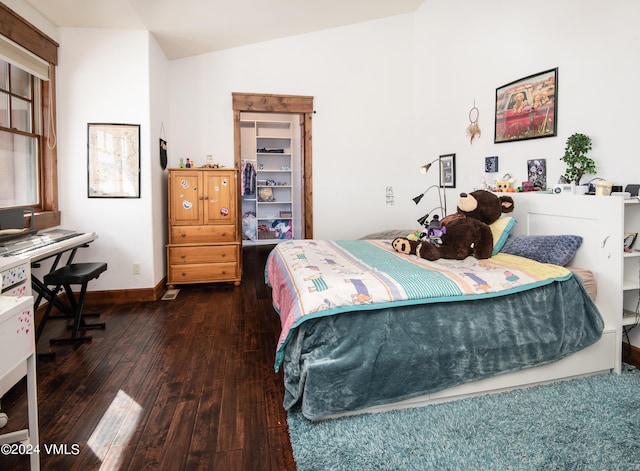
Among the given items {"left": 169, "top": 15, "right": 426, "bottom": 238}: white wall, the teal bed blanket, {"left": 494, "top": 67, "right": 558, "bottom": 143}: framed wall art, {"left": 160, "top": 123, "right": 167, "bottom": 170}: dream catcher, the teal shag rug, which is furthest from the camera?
{"left": 169, "top": 15, "right": 426, "bottom": 238}: white wall

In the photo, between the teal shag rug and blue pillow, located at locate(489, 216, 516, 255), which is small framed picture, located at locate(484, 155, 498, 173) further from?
the teal shag rug

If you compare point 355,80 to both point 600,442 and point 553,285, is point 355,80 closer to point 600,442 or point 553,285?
point 553,285

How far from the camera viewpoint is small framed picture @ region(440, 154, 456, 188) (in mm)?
4430

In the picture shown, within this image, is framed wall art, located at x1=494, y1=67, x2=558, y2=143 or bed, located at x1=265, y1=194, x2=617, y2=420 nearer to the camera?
bed, located at x1=265, y1=194, x2=617, y2=420

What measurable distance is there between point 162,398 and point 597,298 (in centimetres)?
258

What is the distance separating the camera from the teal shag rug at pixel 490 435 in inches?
62.9

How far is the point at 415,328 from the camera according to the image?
1955 mm

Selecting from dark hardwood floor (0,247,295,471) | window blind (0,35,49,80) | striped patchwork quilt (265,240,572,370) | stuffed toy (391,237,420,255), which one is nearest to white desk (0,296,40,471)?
dark hardwood floor (0,247,295,471)

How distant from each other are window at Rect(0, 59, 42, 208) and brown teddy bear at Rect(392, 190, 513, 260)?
3.11 m

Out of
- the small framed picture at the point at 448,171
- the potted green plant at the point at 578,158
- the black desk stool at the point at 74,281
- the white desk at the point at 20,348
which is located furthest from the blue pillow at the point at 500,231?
the black desk stool at the point at 74,281

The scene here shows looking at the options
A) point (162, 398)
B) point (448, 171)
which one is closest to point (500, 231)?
point (448, 171)

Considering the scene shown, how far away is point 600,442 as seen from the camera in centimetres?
172

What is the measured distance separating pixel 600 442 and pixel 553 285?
0.79 m

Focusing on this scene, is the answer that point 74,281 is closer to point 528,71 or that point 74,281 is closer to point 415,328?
point 415,328
